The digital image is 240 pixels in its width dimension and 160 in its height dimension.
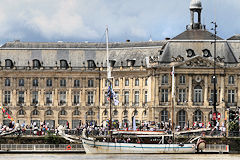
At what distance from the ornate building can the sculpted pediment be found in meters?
0.51

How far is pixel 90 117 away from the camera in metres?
171

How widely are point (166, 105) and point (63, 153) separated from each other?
35.6m

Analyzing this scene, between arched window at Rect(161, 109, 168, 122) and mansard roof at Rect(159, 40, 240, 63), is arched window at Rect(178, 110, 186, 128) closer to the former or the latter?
arched window at Rect(161, 109, 168, 122)

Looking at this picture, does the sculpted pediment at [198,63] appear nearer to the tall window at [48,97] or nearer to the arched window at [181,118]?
the arched window at [181,118]

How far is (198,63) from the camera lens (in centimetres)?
16012

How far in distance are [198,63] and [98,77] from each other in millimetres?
18228

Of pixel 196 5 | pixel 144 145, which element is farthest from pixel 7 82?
pixel 144 145

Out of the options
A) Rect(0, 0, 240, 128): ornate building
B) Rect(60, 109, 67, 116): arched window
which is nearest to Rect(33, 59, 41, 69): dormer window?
Rect(0, 0, 240, 128): ornate building

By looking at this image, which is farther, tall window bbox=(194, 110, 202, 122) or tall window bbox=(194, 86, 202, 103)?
tall window bbox=(194, 86, 202, 103)

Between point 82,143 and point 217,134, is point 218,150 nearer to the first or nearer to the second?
point 217,134

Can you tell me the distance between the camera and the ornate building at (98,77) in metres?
161

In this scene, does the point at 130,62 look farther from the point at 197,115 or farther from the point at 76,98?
the point at 197,115

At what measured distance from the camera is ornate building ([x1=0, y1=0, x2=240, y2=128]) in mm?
160750

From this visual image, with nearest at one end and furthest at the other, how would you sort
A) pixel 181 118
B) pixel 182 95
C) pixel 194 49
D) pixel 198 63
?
pixel 181 118
pixel 198 63
pixel 182 95
pixel 194 49
